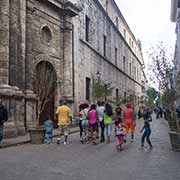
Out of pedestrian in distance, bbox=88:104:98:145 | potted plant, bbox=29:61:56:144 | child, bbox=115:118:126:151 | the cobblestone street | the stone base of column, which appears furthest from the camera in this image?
the stone base of column

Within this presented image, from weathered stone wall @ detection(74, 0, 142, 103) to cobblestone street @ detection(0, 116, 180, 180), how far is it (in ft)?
47.2

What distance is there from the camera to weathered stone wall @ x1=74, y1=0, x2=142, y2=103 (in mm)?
27438

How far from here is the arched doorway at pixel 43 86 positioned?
18.2m

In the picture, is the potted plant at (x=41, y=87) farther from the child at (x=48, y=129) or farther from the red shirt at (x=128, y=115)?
the red shirt at (x=128, y=115)

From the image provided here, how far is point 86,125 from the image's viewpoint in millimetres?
15719

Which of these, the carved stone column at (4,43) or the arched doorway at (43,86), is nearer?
the carved stone column at (4,43)

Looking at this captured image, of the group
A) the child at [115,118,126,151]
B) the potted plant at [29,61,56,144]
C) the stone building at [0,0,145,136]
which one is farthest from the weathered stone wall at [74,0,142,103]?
the child at [115,118,126,151]

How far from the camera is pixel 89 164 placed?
31.3 feet

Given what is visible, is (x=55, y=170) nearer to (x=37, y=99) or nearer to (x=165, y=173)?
(x=165, y=173)

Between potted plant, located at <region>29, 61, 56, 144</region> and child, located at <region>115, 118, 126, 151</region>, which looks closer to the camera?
child, located at <region>115, 118, 126, 151</region>

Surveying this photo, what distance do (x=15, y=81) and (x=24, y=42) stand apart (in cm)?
205

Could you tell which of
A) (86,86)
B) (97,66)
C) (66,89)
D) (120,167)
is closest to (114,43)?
(97,66)

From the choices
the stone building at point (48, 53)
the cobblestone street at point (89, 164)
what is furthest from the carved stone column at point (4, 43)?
the cobblestone street at point (89, 164)

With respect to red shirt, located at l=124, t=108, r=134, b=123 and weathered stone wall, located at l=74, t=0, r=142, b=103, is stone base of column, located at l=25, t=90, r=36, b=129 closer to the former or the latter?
red shirt, located at l=124, t=108, r=134, b=123
